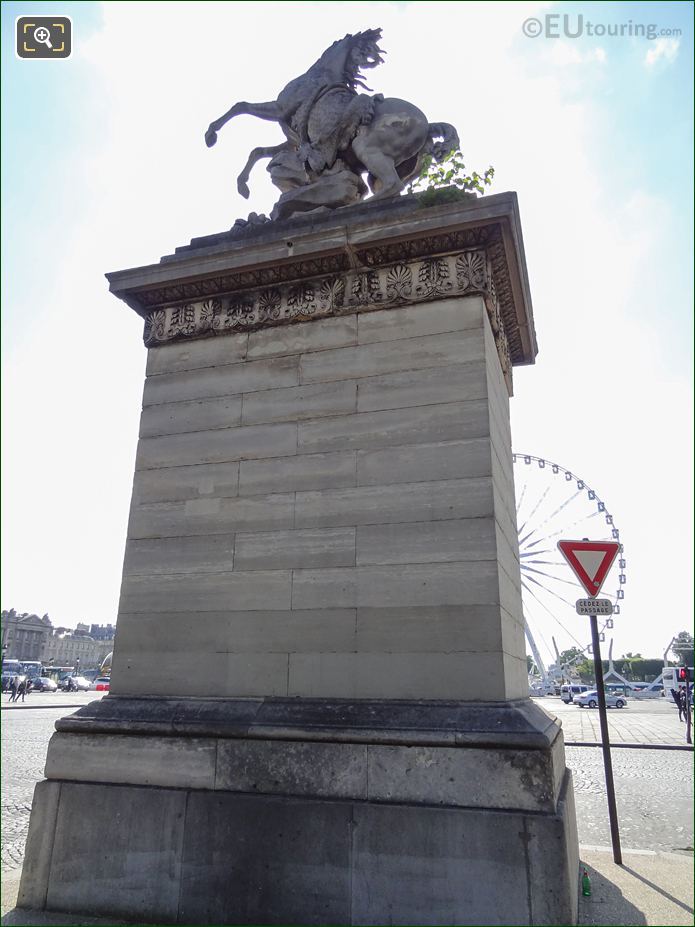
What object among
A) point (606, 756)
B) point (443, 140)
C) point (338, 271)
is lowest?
point (606, 756)

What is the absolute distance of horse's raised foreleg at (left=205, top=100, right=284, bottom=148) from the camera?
31.6ft

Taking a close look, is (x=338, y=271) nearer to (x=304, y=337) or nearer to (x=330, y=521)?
(x=304, y=337)

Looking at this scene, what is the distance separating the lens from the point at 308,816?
18.2 feet

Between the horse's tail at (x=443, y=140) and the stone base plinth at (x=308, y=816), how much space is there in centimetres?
665

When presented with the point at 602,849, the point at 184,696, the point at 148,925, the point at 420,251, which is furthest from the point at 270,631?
the point at 602,849

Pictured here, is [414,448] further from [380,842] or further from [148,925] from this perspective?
[148,925]

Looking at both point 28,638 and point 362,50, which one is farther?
point 28,638

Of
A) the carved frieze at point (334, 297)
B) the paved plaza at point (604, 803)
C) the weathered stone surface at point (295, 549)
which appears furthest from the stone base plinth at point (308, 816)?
the carved frieze at point (334, 297)

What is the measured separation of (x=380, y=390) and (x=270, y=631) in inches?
101

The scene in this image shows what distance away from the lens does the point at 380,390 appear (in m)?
7.01

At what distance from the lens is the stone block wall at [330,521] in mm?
6117

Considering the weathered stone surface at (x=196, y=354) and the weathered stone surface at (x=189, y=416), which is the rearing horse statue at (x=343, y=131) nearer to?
the weathered stone surface at (x=196, y=354)

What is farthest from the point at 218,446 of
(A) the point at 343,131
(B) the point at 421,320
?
(A) the point at 343,131

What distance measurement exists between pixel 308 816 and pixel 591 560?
486cm
